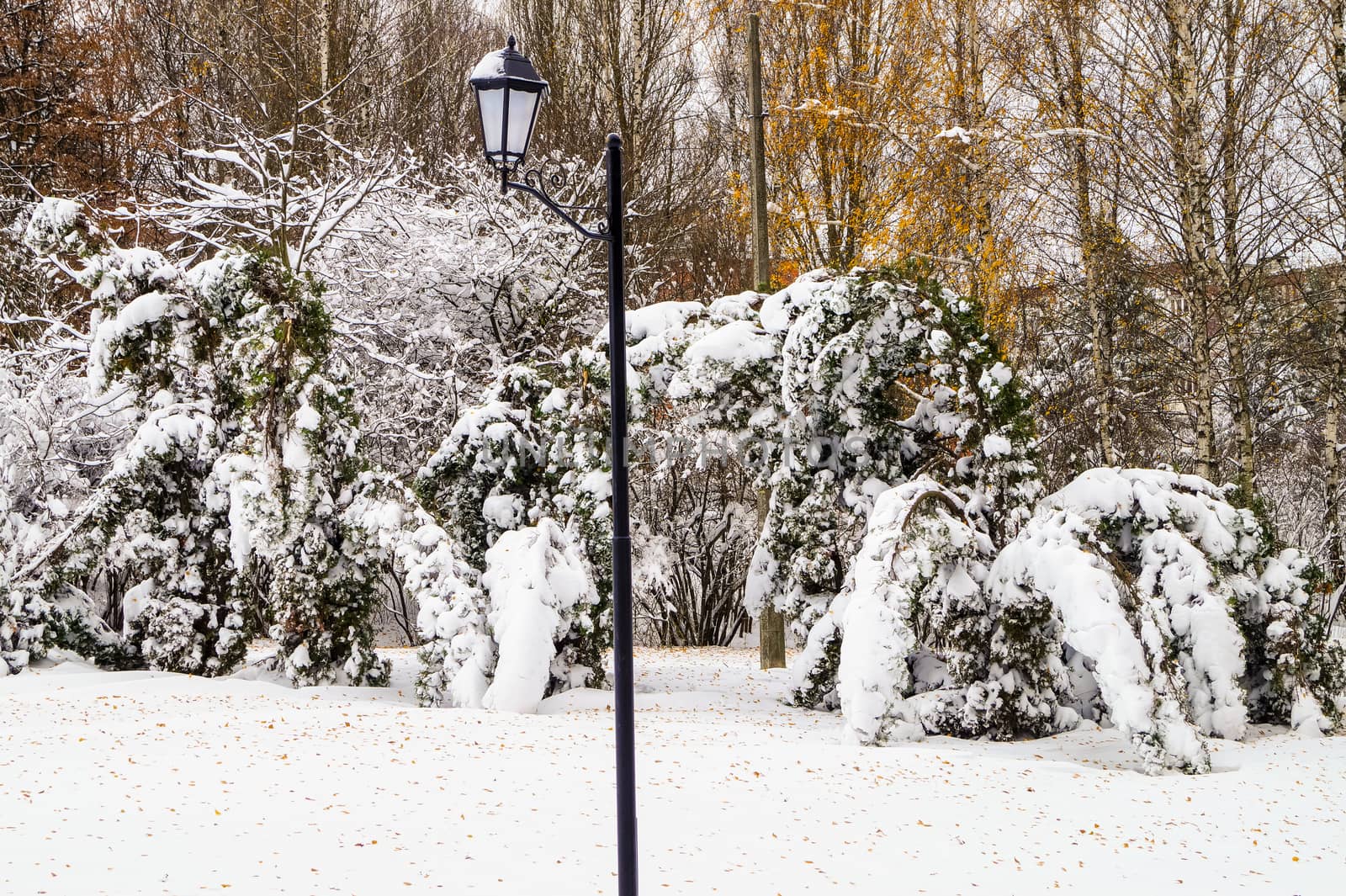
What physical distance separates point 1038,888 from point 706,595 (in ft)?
48.2

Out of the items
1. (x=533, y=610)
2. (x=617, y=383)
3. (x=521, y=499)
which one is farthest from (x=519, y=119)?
(x=521, y=499)

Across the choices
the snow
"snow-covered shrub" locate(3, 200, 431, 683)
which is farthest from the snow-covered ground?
the snow

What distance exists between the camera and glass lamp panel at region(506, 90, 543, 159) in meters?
4.57

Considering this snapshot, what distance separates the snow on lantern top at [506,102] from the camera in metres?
4.54

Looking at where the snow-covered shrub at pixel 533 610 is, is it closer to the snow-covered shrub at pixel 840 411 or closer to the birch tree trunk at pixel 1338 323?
the snow-covered shrub at pixel 840 411

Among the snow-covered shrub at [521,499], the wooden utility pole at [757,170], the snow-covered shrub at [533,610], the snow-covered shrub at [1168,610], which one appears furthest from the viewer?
the wooden utility pole at [757,170]

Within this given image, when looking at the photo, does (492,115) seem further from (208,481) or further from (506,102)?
(208,481)

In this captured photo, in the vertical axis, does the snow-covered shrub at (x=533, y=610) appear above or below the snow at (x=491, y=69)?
below

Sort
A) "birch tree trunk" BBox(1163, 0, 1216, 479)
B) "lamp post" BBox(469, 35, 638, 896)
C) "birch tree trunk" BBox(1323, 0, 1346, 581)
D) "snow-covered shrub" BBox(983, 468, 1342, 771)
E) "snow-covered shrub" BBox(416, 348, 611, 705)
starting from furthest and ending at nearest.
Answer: "birch tree trunk" BBox(1163, 0, 1216, 479)
"snow-covered shrub" BBox(416, 348, 611, 705)
"birch tree trunk" BBox(1323, 0, 1346, 581)
"snow-covered shrub" BBox(983, 468, 1342, 771)
"lamp post" BBox(469, 35, 638, 896)

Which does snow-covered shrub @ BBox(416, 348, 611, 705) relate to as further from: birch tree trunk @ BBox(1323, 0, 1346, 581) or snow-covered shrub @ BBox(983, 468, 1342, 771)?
birch tree trunk @ BBox(1323, 0, 1346, 581)

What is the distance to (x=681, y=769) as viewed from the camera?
7984mm

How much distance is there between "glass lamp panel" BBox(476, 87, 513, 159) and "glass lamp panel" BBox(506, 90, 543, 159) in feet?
0.11

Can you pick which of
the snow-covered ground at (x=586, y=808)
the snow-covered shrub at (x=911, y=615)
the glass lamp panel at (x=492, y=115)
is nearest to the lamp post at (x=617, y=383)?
the glass lamp panel at (x=492, y=115)

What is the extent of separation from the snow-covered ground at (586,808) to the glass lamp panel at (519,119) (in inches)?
148
